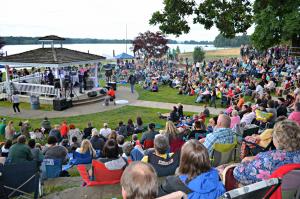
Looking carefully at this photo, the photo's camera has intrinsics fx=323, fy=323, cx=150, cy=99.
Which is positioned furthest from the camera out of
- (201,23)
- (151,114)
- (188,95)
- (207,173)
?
(188,95)

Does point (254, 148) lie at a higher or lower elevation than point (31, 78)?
higher

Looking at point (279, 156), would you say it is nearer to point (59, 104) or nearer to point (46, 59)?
point (59, 104)

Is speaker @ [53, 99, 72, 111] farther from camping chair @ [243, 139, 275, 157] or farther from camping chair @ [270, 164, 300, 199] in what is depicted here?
camping chair @ [270, 164, 300, 199]

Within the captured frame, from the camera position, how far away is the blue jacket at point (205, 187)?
3.30 m

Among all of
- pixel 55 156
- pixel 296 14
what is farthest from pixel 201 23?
pixel 296 14

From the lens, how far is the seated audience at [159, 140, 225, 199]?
3.33 meters

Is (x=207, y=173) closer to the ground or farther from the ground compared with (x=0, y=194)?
farther from the ground

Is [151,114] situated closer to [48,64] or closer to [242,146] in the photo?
[48,64]

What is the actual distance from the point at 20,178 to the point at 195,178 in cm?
368

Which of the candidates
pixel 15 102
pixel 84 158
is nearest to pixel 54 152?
pixel 84 158

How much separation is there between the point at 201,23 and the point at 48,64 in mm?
14017

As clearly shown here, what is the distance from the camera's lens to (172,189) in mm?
3455

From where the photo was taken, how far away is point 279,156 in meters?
Result: 3.67

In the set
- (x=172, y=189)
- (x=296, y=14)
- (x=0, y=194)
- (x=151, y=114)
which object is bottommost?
(x=151, y=114)
